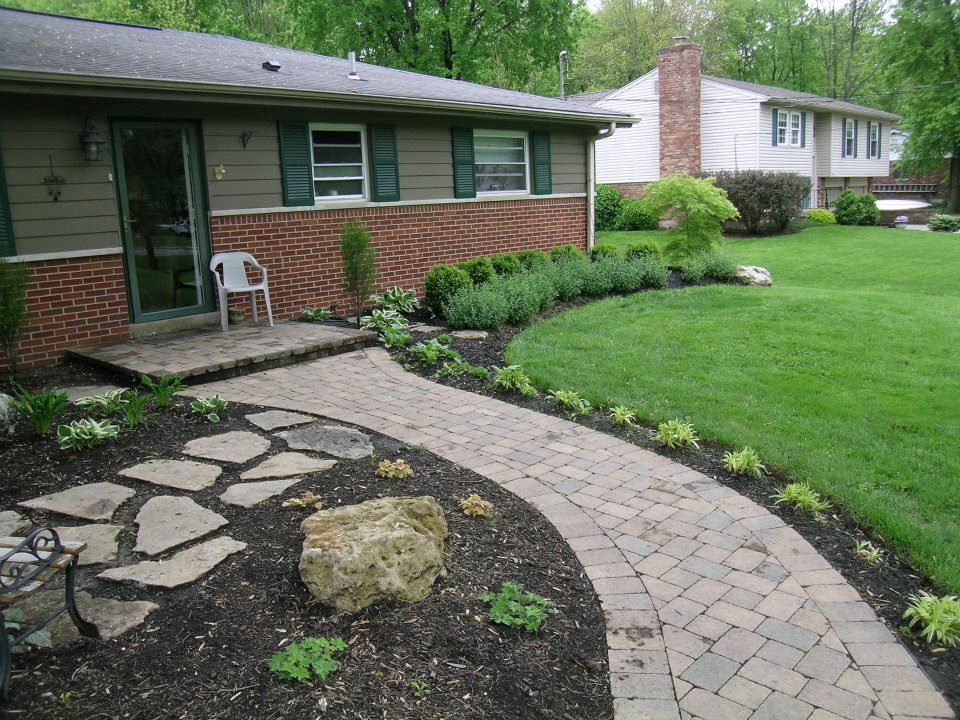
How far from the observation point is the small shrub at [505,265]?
9.83 metres

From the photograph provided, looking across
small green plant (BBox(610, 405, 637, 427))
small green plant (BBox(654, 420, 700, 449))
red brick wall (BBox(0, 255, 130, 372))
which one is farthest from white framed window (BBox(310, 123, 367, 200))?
small green plant (BBox(654, 420, 700, 449))

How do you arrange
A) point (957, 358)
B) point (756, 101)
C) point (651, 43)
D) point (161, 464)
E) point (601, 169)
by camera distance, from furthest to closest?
point (651, 43) → point (601, 169) → point (756, 101) → point (957, 358) → point (161, 464)

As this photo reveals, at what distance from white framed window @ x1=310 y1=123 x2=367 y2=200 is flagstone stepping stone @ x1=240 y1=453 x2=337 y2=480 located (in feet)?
17.0

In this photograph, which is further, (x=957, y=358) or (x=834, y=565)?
(x=957, y=358)

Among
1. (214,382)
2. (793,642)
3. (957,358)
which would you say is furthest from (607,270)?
(793,642)

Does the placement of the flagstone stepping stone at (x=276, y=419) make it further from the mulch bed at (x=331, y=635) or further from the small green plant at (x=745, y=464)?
the small green plant at (x=745, y=464)

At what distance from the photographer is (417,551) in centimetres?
302

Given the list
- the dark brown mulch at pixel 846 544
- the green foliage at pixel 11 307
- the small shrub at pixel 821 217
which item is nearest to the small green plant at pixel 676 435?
the dark brown mulch at pixel 846 544

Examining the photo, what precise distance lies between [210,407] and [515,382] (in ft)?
7.60

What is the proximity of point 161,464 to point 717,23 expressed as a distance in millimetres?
45355

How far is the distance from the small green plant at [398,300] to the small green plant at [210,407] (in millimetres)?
3815

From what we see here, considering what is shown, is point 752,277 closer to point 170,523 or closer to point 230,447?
point 230,447

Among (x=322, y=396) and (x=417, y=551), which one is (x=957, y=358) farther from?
(x=417, y=551)

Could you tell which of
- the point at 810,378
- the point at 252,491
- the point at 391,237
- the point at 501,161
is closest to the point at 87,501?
the point at 252,491
